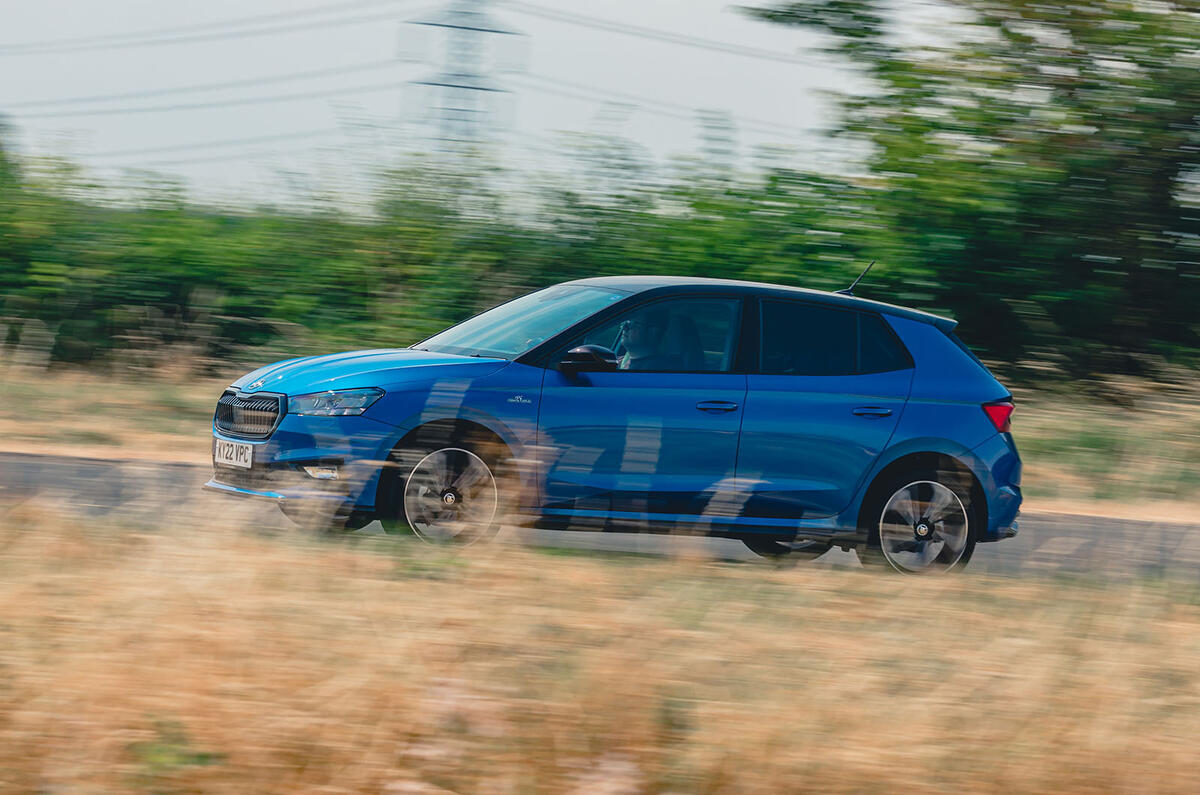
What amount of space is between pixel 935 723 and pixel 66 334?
14.4m

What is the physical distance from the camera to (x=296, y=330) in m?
16.1

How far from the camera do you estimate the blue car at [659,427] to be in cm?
684

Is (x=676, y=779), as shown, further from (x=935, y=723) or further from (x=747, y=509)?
(x=747, y=509)

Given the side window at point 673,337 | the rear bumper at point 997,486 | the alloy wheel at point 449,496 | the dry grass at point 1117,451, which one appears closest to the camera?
the alloy wheel at point 449,496

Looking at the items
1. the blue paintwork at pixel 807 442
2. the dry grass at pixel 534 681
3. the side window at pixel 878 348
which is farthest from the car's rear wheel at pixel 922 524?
the dry grass at pixel 534 681

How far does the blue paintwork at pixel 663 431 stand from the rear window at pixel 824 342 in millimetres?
73

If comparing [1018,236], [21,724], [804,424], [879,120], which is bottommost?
[21,724]

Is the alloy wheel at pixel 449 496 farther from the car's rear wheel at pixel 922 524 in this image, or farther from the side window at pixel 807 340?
the car's rear wheel at pixel 922 524

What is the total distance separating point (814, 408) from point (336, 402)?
260cm

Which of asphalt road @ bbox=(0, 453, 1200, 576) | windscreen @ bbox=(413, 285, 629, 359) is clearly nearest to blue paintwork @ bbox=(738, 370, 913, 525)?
asphalt road @ bbox=(0, 453, 1200, 576)

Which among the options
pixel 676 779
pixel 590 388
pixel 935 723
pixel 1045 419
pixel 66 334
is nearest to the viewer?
pixel 676 779

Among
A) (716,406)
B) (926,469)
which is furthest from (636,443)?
(926,469)

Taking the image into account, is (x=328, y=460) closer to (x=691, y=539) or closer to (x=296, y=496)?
(x=296, y=496)

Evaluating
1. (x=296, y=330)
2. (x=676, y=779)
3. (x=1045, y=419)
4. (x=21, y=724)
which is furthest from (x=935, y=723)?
(x=296, y=330)
